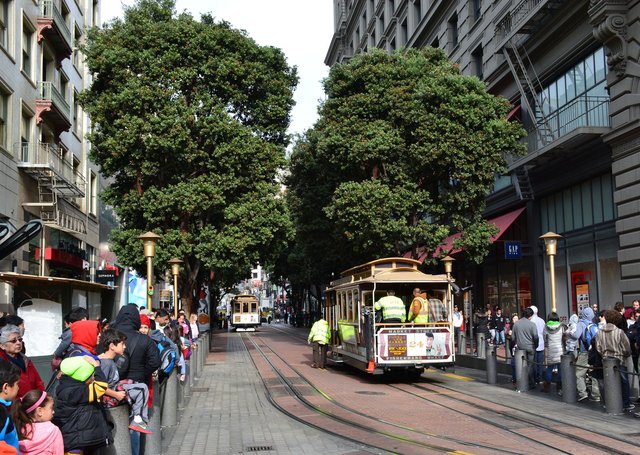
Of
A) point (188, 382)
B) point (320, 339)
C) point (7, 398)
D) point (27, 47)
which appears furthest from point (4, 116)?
point (7, 398)

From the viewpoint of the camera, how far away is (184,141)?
23.6 meters

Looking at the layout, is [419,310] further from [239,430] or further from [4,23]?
[4,23]

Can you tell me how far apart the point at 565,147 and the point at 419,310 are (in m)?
8.61

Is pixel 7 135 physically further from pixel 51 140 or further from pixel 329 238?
pixel 329 238

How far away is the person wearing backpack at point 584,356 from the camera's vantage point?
13734mm

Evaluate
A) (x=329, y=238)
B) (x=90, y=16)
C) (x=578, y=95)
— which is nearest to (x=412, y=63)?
(x=578, y=95)

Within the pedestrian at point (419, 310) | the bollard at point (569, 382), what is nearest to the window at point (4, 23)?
the pedestrian at point (419, 310)

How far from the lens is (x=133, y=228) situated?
25266 millimetres

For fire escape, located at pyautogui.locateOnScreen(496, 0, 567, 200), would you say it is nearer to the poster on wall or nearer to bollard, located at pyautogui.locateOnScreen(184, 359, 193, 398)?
the poster on wall

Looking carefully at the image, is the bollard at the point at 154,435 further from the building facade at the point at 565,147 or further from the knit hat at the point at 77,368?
the building facade at the point at 565,147

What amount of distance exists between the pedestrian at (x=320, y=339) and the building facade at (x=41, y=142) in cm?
662

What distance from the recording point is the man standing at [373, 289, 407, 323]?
16906 millimetres

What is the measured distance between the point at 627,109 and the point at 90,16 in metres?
27.6

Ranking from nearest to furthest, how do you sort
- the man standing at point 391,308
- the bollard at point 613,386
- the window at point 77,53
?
the bollard at point 613,386, the man standing at point 391,308, the window at point 77,53
